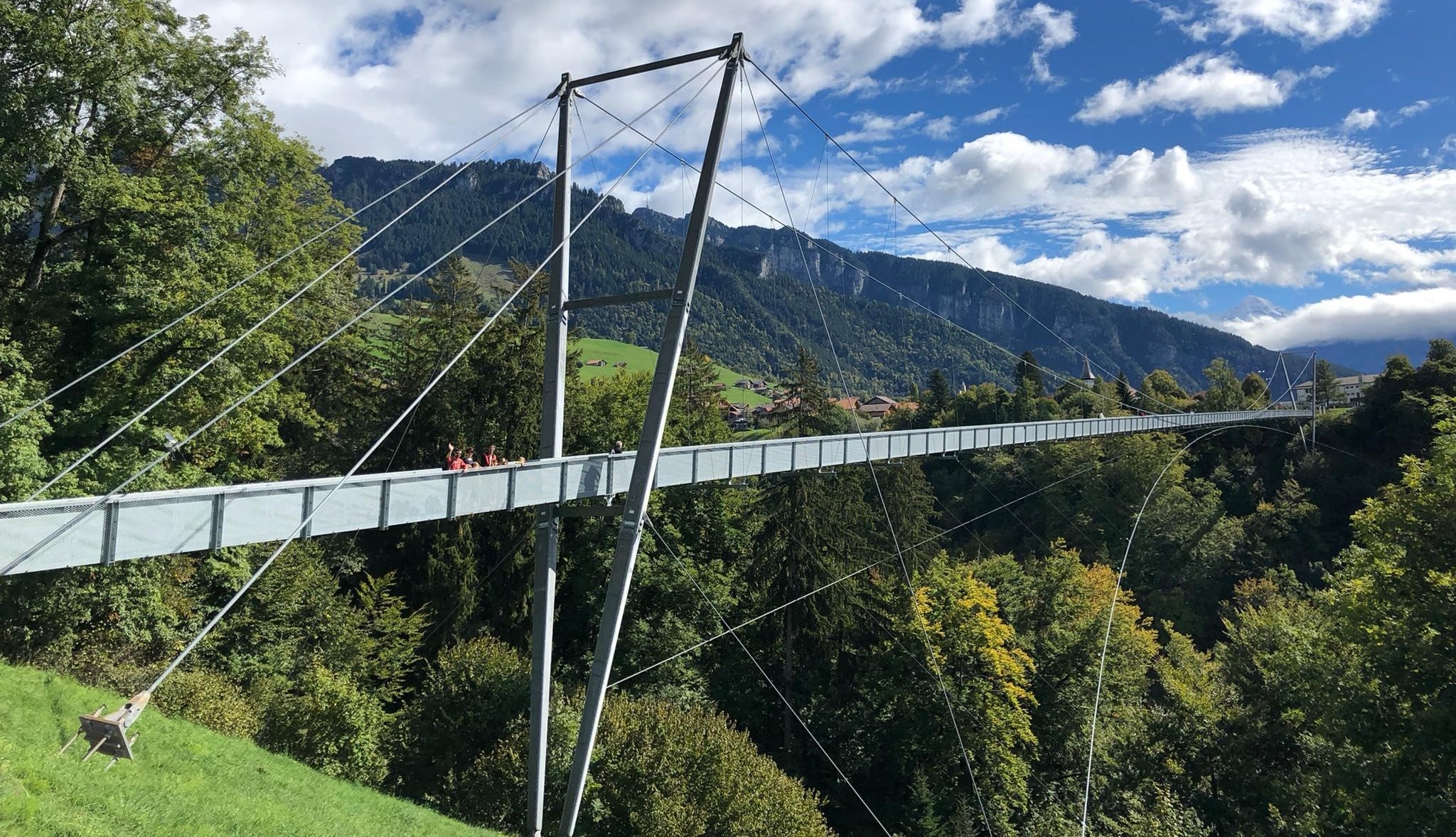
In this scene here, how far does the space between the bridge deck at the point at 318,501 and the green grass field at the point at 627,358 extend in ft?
275

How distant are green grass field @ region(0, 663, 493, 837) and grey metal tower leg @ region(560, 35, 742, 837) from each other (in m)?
3.53

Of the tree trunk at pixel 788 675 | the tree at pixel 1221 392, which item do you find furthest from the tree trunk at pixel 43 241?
the tree at pixel 1221 392

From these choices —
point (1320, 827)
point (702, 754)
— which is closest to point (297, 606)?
point (702, 754)

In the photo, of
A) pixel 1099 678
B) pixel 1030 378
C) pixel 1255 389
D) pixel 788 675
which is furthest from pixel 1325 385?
pixel 1099 678

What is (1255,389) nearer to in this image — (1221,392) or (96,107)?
(1221,392)

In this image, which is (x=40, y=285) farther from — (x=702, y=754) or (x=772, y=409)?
(x=772, y=409)

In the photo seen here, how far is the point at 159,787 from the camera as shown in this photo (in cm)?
986

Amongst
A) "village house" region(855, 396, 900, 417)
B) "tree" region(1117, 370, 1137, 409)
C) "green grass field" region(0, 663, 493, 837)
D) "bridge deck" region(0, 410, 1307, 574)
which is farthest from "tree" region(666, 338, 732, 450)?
"village house" region(855, 396, 900, 417)

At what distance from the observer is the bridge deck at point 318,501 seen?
27.8 feet

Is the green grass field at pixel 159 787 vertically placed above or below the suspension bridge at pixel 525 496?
below

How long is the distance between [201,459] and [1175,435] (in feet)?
191

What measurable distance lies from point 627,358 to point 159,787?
110m

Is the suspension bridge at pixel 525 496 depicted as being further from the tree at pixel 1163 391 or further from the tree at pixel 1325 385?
the tree at pixel 1325 385

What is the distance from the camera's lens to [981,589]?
30.1m
